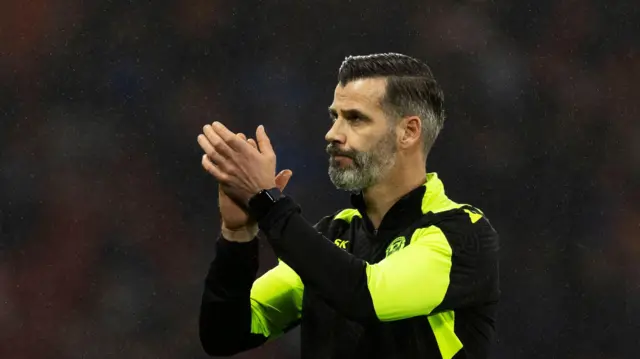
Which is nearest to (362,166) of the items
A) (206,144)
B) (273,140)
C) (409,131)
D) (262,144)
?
(409,131)

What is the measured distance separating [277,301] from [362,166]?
0.43 m

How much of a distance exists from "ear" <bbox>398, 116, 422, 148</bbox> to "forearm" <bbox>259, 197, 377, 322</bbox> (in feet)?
1.34

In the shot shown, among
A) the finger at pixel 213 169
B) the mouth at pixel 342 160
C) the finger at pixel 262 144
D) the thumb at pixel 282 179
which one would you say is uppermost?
the finger at pixel 262 144

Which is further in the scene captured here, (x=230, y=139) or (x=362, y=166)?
(x=362, y=166)

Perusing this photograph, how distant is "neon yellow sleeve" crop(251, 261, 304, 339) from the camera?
2279 mm

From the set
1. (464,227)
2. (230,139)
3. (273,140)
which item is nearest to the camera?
(230,139)

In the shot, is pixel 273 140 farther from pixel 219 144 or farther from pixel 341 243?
pixel 219 144

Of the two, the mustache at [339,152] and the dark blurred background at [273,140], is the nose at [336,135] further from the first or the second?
the dark blurred background at [273,140]

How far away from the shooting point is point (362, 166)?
2.09 meters

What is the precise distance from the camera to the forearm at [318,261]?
181 cm

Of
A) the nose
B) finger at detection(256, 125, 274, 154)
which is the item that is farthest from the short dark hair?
finger at detection(256, 125, 274, 154)

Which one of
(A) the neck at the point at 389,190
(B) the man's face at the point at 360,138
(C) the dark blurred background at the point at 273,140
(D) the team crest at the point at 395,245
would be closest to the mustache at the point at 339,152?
(B) the man's face at the point at 360,138

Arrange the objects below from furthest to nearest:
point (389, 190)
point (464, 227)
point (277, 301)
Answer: point (277, 301), point (389, 190), point (464, 227)

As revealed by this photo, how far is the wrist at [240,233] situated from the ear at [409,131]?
395mm
